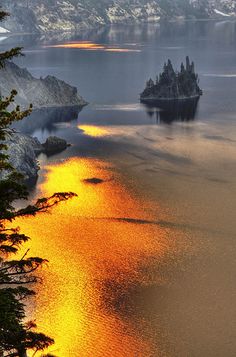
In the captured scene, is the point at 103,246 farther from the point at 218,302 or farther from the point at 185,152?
the point at 185,152

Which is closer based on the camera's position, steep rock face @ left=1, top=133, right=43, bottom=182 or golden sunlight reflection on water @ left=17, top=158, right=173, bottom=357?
golden sunlight reflection on water @ left=17, top=158, right=173, bottom=357

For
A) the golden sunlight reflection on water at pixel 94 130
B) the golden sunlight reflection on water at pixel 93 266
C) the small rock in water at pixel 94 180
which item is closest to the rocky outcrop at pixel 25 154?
the golden sunlight reflection on water at pixel 93 266

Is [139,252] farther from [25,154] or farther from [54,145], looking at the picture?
[54,145]

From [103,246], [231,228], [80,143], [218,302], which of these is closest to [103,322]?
[218,302]

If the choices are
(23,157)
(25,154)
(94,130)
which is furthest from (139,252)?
(94,130)

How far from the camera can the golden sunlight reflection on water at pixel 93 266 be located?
70938 mm

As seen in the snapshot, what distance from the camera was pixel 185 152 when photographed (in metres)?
160

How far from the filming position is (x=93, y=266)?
90.6 metres

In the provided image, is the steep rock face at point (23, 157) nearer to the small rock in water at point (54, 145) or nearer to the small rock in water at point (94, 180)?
the small rock in water at point (94, 180)

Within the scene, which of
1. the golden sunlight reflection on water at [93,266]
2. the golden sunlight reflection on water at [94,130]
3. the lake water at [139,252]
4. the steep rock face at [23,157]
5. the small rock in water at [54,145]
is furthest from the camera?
Result: the golden sunlight reflection on water at [94,130]

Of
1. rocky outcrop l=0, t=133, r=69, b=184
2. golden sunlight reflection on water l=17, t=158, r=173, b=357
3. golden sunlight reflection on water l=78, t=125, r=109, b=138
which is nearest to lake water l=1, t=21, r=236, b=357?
golden sunlight reflection on water l=17, t=158, r=173, b=357

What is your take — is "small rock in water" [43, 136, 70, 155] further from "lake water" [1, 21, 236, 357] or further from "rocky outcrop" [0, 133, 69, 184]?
"lake water" [1, 21, 236, 357]

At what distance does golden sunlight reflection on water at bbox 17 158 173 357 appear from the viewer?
233 ft

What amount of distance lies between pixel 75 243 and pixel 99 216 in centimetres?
1425
